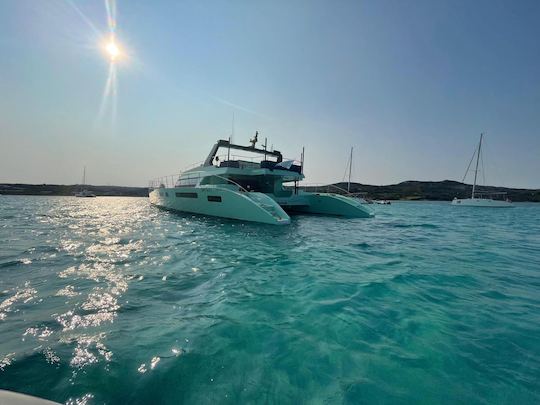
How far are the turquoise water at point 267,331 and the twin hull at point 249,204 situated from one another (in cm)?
721

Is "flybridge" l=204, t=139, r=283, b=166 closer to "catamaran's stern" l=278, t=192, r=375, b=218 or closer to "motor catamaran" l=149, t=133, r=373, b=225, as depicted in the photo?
"motor catamaran" l=149, t=133, r=373, b=225

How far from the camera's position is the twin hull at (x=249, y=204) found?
13.2 meters

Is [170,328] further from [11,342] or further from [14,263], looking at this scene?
[14,263]

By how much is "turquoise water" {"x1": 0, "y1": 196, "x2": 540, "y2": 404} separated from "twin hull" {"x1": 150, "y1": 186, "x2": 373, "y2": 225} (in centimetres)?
721

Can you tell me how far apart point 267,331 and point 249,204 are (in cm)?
1043

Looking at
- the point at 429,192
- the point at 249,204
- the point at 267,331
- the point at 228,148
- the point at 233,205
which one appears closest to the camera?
the point at 267,331

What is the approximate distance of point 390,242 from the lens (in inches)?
361

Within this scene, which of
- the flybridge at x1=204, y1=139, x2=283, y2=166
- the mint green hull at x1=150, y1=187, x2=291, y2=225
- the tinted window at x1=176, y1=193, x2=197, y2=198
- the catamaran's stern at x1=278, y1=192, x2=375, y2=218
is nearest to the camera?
the mint green hull at x1=150, y1=187, x2=291, y2=225

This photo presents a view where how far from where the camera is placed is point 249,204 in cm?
1324

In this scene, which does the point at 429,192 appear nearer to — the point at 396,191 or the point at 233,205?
the point at 396,191

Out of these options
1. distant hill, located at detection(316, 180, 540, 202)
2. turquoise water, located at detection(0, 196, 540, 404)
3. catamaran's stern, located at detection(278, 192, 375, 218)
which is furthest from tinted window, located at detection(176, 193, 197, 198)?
distant hill, located at detection(316, 180, 540, 202)

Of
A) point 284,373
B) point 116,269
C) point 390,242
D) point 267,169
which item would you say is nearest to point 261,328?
point 284,373

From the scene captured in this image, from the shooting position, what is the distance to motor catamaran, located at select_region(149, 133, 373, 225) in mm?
14031

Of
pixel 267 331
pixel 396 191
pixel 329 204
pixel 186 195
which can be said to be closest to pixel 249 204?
pixel 186 195
